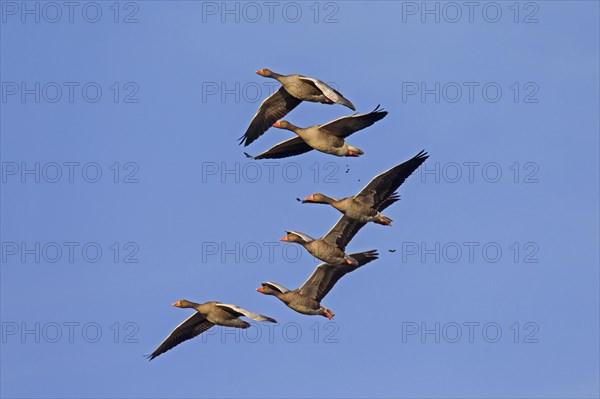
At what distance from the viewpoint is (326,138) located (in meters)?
44.7

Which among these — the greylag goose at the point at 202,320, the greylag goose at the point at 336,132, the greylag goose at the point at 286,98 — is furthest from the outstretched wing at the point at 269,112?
the greylag goose at the point at 202,320

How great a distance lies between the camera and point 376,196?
43375mm

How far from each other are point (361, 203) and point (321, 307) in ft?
10.7

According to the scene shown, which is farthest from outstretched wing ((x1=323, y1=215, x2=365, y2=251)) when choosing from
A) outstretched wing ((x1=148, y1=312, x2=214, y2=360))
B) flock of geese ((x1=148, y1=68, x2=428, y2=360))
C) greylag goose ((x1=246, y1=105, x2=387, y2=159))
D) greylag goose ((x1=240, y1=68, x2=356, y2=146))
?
outstretched wing ((x1=148, y1=312, x2=214, y2=360))

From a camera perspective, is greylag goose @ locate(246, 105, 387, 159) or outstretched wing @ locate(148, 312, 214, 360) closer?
greylag goose @ locate(246, 105, 387, 159)

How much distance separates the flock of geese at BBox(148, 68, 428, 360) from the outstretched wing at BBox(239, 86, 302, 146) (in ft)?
1.18

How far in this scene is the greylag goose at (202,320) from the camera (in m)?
43.1

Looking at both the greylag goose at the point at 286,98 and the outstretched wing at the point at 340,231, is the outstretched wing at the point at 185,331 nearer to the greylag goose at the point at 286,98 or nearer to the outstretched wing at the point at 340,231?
the outstretched wing at the point at 340,231

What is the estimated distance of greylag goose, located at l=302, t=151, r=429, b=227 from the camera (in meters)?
42.6

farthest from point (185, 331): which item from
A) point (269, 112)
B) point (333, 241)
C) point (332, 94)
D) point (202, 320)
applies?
point (332, 94)

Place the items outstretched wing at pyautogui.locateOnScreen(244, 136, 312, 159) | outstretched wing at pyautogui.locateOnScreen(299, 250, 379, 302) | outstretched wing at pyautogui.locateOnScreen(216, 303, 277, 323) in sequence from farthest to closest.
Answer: outstretched wing at pyautogui.locateOnScreen(244, 136, 312, 159) → outstretched wing at pyautogui.locateOnScreen(299, 250, 379, 302) → outstretched wing at pyautogui.locateOnScreen(216, 303, 277, 323)

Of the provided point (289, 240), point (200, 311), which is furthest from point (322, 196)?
point (200, 311)

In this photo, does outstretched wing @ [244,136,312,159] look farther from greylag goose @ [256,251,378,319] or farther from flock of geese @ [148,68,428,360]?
greylag goose @ [256,251,378,319]

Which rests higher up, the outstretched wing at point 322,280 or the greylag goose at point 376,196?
the greylag goose at point 376,196
